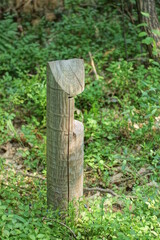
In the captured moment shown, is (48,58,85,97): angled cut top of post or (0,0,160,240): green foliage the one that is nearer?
(48,58,85,97): angled cut top of post

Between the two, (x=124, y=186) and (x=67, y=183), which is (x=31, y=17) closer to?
(x=124, y=186)

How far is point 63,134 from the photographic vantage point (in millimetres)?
3207

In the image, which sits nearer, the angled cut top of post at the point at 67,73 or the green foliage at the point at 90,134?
the angled cut top of post at the point at 67,73

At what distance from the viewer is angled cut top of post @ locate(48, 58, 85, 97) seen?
3045 mm

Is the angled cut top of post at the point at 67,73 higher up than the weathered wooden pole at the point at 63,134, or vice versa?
the angled cut top of post at the point at 67,73

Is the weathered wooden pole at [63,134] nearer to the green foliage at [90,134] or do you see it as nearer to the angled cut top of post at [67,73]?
the angled cut top of post at [67,73]

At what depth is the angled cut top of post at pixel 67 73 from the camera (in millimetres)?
3045

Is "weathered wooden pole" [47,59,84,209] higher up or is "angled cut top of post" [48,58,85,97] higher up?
"angled cut top of post" [48,58,85,97]

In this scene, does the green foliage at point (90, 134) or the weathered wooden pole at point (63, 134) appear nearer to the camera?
the weathered wooden pole at point (63, 134)

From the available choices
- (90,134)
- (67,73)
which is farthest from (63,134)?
(90,134)

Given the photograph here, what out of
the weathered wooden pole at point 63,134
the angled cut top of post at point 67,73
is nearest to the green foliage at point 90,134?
the weathered wooden pole at point 63,134

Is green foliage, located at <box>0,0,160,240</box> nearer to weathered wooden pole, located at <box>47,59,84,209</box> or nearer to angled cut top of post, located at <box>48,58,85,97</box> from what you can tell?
weathered wooden pole, located at <box>47,59,84,209</box>

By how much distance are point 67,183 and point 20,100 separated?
2.43 meters

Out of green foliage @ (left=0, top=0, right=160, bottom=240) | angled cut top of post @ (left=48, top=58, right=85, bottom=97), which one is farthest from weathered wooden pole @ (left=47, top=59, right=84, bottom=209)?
green foliage @ (left=0, top=0, right=160, bottom=240)
